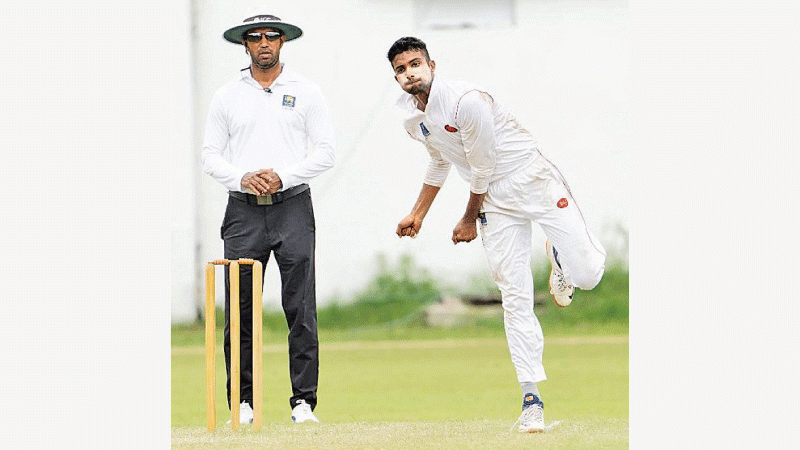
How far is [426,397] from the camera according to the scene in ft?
19.9

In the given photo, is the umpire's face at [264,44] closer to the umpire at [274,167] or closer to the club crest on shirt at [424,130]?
the umpire at [274,167]

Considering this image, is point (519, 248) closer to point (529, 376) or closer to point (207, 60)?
point (529, 376)

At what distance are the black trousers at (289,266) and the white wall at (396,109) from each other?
3.82 meters

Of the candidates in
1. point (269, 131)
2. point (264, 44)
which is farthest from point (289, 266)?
point (264, 44)

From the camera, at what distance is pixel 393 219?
27.2 feet

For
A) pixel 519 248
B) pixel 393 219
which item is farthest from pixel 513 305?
pixel 393 219

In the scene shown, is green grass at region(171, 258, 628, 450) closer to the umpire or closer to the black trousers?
the black trousers

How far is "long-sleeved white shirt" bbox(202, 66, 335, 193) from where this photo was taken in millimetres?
4332

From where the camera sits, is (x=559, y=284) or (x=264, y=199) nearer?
(x=264, y=199)

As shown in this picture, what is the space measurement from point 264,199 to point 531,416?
1217mm

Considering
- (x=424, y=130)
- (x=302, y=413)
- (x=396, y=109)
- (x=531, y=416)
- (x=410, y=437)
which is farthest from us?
(x=396, y=109)

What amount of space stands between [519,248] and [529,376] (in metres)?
0.44

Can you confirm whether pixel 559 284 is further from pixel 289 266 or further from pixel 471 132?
pixel 289 266

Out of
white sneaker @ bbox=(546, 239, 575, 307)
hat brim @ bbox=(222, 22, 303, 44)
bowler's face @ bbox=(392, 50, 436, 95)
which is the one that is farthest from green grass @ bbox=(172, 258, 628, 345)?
bowler's face @ bbox=(392, 50, 436, 95)
